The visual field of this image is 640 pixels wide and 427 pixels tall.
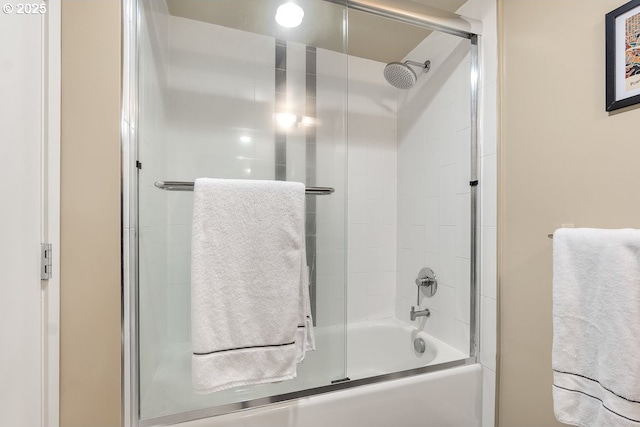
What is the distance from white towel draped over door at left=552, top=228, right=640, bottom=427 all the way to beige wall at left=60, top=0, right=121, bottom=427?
4.38 feet

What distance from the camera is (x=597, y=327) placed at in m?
0.87

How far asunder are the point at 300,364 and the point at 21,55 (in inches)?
47.4

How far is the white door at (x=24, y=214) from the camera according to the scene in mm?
659

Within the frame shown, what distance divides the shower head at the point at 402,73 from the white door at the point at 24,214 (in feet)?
4.65

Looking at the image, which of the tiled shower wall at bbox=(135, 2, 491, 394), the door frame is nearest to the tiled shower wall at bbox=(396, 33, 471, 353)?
the tiled shower wall at bbox=(135, 2, 491, 394)

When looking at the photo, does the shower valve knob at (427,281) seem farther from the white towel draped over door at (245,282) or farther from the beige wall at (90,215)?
the beige wall at (90,215)

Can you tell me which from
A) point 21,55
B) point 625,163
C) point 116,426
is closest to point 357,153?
point 625,163

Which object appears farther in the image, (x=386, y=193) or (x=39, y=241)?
(x=386, y=193)

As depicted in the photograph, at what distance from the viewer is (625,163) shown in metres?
0.90

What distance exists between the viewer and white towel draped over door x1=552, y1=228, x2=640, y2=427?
784mm

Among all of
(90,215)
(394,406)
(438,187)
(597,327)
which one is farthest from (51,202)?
(438,187)

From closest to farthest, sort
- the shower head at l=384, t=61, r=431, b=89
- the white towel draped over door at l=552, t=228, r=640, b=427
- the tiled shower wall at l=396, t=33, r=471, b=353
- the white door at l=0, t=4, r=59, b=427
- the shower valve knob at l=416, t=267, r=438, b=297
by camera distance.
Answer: the white door at l=0, t=4, r=59, b=427
the white towel draped over door at l=552, t=228, r=640, b=427
the tiled shower wall at l=396, t=33, r=471, b=353
the shower head at l=384, t=61, r=431, b=89
the shower valve knob at l=416, t=267, r=438, b=297

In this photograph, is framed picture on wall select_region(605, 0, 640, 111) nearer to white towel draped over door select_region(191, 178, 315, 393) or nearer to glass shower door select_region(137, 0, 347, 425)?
glass shower door select_region(137, 0, 347, 425)

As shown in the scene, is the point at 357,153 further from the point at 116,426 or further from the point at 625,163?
the point at 116,426
